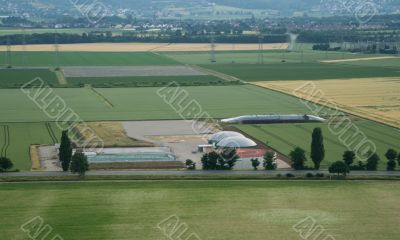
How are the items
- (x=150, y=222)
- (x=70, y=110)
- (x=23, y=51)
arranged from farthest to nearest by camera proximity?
(x=23, y=51)
(x=70, y=110)
(x=150, y=222)

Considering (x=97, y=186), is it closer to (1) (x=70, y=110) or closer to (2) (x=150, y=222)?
Result: (2) (x=150, y=222)

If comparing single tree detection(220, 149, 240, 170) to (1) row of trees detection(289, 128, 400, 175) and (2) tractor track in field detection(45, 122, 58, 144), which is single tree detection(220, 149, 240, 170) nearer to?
(1) row of trees detection(289, 128, 400, 175)

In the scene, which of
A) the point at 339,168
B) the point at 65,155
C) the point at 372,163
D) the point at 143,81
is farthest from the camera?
the point at 143,81

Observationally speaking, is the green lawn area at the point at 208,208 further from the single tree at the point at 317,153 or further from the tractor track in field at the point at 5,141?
the tractor track in field at the point at 5,141

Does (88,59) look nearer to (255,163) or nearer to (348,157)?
(255,163)

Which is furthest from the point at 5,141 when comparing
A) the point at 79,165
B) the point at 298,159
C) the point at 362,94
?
the point at 362,94

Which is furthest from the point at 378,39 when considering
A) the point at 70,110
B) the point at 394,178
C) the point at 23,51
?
the point at 394,178

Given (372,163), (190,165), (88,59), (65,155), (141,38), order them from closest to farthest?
Result: (65,155) → (372,163) → (190,165) → (88,59) → (141,38)
